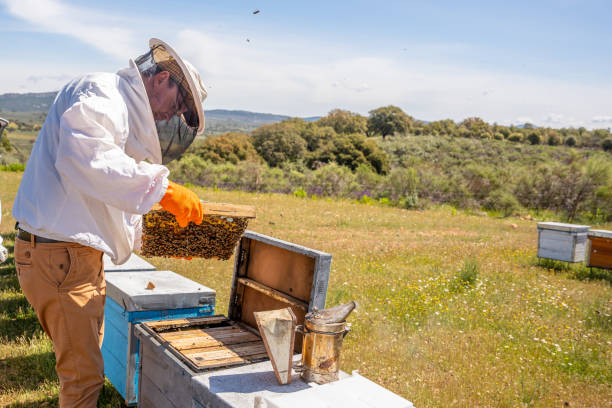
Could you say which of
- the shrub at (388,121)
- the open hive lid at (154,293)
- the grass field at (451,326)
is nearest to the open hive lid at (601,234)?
the grass field at (451,326)

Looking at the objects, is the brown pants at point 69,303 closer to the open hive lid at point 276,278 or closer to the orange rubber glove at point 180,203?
the orange rubber glove at point 180,203

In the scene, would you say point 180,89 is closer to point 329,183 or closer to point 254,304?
point 254,304

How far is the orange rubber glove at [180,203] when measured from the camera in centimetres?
220

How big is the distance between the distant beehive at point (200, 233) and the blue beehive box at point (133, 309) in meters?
0.27

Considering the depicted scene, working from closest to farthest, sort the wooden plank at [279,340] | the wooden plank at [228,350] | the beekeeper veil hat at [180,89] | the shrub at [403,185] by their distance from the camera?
the wooden plank at [279,340]
the beekeeper veil hat at [180,89]
the wooden plank at [228,350]
the shrub at [403,185]

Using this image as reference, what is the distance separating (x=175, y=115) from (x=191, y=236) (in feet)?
3.23

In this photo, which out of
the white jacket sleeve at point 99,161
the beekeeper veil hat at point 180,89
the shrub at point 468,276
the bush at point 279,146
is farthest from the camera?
the bush at point 279,146

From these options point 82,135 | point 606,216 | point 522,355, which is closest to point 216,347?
point 82,135

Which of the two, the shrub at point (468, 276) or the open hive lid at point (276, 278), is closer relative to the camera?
the open hive lid at point (276, 278)

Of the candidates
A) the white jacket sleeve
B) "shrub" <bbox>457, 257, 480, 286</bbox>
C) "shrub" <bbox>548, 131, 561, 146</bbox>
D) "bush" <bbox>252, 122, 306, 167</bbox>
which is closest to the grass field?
"shrub" <bbox>457, 257, 480, 286</bbox>

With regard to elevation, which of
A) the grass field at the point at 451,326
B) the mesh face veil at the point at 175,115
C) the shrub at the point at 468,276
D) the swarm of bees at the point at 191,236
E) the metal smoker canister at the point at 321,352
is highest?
the mesh face veil at the point at 175,115

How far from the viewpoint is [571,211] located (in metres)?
17.4

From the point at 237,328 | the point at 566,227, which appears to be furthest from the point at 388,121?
the point at 237,328

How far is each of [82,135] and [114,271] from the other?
2.06 meters
